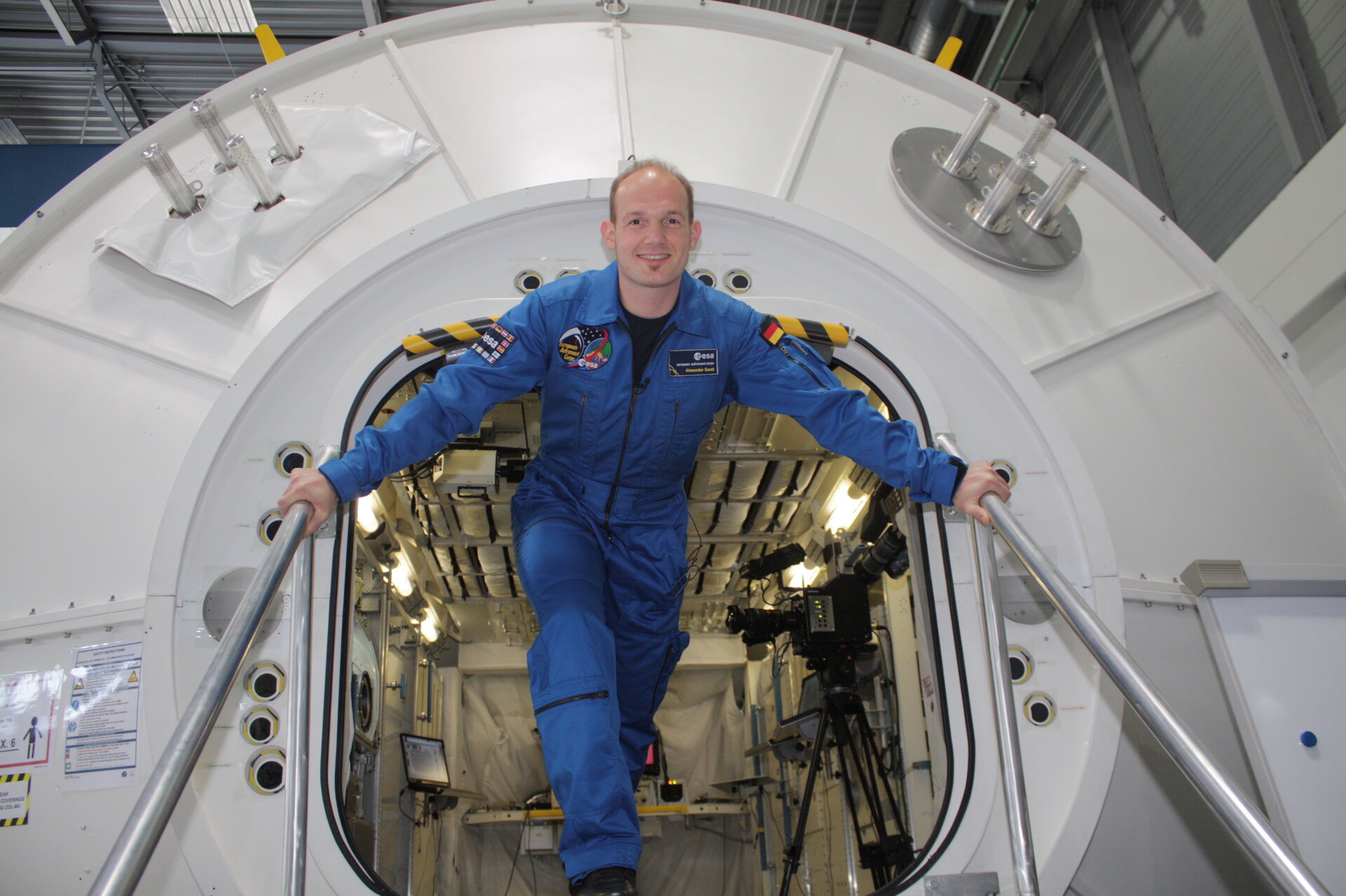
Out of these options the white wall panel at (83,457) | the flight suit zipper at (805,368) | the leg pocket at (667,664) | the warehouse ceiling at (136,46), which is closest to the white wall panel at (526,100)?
the flight suit zipper at (805,368)

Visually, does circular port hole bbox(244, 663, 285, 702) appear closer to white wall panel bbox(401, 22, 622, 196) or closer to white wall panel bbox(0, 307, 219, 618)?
white wall panel bbox(0, 307, 219, 618)

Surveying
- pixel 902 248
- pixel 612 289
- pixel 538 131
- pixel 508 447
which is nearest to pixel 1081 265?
pixel 902 248

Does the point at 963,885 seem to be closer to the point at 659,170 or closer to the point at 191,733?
the point at 191,733

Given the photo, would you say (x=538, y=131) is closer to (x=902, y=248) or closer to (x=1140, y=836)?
(x=902, y=248)

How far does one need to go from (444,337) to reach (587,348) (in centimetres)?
36

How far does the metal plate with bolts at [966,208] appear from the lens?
8.13 feet

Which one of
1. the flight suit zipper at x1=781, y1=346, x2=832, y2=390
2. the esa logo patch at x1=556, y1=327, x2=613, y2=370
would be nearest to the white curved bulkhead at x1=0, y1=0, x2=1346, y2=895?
the flight suit zipper at x1=781, y1=346, x2=832, y2=390

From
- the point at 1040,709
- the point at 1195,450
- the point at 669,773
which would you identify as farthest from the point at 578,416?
the point at 669,773

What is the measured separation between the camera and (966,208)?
2561 mm

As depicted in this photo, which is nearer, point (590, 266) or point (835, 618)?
point (590, 266)

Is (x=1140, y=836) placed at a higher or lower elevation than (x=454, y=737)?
lower

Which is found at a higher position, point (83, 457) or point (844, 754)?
point (83, 457)

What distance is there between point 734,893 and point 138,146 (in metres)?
5.61

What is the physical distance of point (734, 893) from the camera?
5.92 meters
